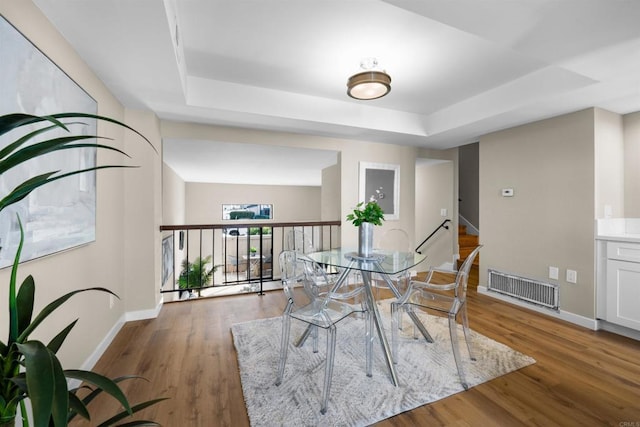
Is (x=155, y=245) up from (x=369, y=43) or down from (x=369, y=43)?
down

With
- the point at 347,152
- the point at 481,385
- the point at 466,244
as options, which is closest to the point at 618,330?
the point at 481,385

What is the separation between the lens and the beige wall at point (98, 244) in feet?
4.92

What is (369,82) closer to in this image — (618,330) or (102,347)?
(102,347)

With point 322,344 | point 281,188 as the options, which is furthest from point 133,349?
point 281,188

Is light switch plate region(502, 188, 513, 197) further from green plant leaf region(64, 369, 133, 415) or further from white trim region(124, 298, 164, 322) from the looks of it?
white trim region(124, 298, 164, 322)

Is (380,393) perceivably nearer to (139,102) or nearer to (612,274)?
(612,274)

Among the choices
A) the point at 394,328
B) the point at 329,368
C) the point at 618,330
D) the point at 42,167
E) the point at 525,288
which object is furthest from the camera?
the point at 525,288

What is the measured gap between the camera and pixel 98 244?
2271mm

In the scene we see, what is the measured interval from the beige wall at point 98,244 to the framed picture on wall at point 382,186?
274 cm

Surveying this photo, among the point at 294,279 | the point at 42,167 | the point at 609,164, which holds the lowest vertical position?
the point at 294,279

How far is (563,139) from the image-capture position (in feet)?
9.99

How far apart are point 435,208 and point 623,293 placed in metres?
3.01

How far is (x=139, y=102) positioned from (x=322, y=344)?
2802 mm

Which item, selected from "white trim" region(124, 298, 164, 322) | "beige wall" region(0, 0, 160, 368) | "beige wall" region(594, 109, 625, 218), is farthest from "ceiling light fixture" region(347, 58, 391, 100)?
"white trim" region(124, 298, 164, 322)
